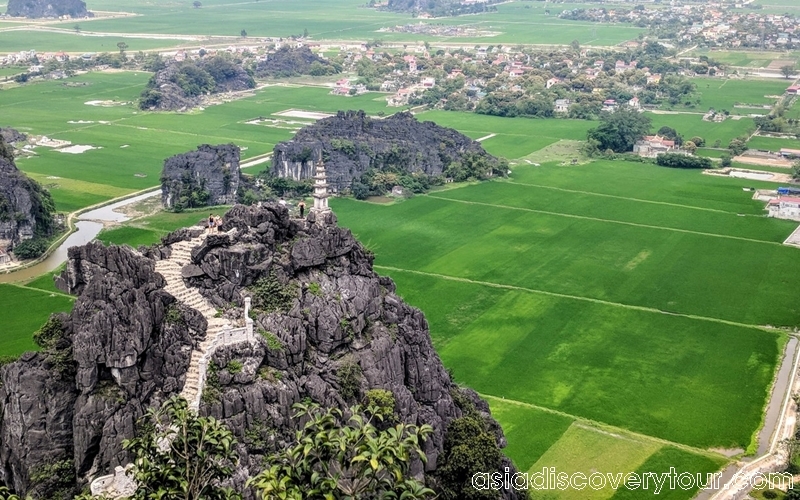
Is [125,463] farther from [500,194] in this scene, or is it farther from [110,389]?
[500,194]

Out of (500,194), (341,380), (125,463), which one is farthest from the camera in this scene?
(500,194)

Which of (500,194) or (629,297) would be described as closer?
(629,297)

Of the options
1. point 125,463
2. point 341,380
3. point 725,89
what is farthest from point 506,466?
point 725,89

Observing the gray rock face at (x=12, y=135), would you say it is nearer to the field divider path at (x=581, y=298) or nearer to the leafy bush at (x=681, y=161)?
the field divider path at (x=581, y=298)

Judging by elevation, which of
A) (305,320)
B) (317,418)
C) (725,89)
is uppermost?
(317,418)

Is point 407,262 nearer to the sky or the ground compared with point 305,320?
nearer to the ground

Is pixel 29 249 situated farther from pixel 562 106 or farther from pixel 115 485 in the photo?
pixel 562 106
